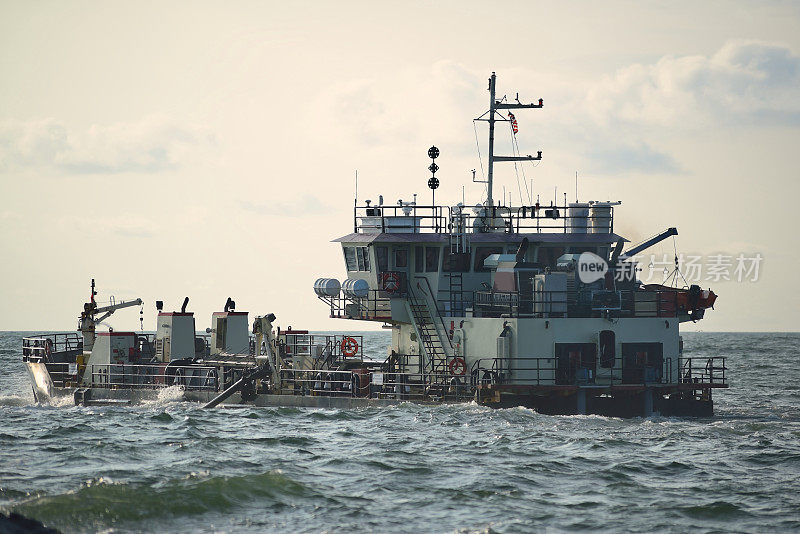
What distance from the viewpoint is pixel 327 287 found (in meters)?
38.6

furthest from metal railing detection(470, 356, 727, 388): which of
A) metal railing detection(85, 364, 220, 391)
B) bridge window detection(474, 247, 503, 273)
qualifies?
metal railing detection(85, 364, 220, 391)

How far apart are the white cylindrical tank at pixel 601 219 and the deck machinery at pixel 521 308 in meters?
0.05

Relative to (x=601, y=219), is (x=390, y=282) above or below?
below

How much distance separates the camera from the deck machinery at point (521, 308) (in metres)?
33.0

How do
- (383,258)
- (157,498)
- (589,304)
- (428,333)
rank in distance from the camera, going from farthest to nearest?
(383,258)
(428,333)
(589,304)
(157,498)

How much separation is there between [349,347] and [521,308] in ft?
23.5

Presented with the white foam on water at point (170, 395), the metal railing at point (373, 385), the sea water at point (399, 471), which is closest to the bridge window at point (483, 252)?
the metal railing at point (373, 385)

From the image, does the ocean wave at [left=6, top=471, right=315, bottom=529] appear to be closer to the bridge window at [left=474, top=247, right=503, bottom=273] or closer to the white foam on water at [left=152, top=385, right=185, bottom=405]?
the bridge window at [left=474, top=247, right=503, bottom=273]

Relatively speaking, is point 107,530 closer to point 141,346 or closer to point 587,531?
point 587,531

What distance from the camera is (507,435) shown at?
30594 mm

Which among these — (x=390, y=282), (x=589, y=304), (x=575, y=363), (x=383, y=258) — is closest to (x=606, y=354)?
(x=575, y=363)

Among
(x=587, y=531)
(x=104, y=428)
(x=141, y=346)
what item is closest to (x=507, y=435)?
(x=587, y=531)

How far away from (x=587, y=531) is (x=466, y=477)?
5148 millimetres

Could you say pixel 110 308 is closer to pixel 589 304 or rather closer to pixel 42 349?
pixel 42 349
